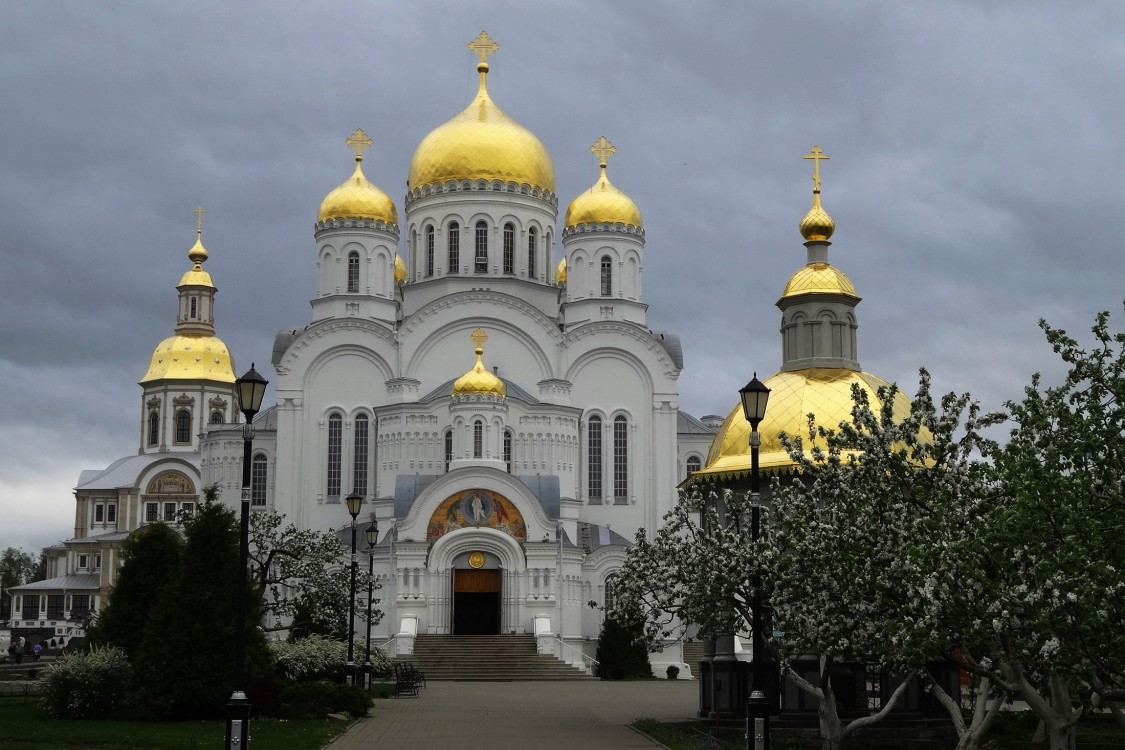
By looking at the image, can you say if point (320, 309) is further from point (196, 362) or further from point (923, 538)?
point (923, 538)

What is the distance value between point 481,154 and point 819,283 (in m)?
27.6

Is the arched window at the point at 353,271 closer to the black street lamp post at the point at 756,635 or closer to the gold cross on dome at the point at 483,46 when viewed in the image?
the gold cross on dome at the point at 483,46

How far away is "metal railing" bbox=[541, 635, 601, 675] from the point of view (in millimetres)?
43031

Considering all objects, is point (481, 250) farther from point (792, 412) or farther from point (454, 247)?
point (792, 412)

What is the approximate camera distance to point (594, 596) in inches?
1813

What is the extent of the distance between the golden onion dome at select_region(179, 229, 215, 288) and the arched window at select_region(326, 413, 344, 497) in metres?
32.9

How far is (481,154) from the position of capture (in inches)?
2066

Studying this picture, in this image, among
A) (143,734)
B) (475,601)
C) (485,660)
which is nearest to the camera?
(143,734)

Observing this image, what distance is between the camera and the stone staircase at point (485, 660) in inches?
1610

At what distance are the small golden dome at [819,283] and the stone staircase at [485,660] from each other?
17627mm

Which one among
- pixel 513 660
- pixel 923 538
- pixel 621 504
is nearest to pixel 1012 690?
pixel 923 538

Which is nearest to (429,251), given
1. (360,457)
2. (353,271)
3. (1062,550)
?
(353,271)

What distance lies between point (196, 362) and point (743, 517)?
6238cm

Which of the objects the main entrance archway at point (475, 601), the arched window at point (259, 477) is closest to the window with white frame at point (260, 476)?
the arched window at point (259, 477)
